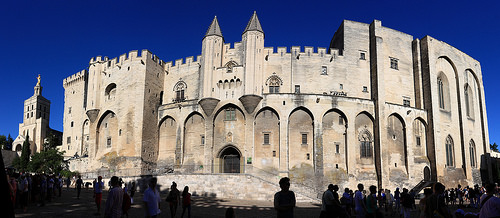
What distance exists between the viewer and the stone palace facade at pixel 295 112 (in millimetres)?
34625

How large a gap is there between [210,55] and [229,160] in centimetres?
1008

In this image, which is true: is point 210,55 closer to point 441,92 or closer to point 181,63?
point 181,63

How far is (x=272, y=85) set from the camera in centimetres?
3850

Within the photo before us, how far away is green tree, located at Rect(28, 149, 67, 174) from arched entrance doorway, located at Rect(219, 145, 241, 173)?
69.7 feet

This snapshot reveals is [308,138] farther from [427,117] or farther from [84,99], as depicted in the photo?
[84,99]

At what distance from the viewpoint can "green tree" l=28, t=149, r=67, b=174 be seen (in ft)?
147

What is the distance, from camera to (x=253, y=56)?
35.9 m

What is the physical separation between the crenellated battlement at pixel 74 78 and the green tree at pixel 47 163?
12.1 metres

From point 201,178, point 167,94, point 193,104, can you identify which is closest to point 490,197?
point 201,178

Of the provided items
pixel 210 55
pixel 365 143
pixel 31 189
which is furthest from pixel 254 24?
pixel 31 189

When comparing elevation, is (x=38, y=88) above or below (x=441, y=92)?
above

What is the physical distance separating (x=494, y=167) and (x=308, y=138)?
80.6 feet

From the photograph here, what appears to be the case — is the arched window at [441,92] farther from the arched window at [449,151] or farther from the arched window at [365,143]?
the arched window at [365,143]

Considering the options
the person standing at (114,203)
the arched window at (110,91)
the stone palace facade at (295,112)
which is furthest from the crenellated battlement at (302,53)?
the person standing at (114,203)
